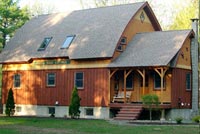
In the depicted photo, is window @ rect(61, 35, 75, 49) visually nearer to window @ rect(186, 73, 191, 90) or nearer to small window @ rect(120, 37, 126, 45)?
small window @ rect(120, 37, 126, 45)

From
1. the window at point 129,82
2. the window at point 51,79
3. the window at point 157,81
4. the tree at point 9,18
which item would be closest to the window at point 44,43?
the window at point 51,79

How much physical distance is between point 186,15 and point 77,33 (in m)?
11.6

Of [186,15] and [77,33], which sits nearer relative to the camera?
[77,33]

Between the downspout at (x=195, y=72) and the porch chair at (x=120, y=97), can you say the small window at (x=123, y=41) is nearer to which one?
the porch chair at (x=120, y=97)

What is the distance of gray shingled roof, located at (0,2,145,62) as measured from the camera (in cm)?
3331

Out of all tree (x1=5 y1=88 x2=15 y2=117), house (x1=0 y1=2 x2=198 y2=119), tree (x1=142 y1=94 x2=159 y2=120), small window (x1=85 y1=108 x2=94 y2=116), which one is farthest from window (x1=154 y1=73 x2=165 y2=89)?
tree (x1=5 y1=88 x2=15 y2=117)

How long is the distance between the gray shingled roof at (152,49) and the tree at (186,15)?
7753 mm

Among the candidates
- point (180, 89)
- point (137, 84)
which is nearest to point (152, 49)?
point (137, 84)

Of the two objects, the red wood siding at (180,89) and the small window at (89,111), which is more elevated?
the red wood siding at (180,89)

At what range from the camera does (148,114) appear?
31.8m

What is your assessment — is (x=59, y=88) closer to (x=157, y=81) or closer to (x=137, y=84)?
(x=137, y=84)

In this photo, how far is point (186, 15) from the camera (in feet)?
137

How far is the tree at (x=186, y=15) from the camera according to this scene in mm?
40688

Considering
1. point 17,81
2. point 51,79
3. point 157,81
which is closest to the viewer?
point 157,81
